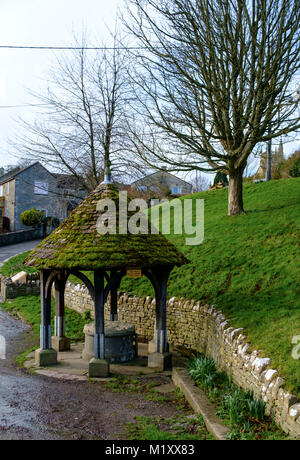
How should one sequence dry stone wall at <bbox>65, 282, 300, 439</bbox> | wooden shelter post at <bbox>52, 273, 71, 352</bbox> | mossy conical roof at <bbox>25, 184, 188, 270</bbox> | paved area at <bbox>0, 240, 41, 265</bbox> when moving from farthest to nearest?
paved area at <bbox>0, 240, 41, 265</bbox> < wooden shelter post at <bbox>52, 273, 71, 352</bbox> < mossy conical roof at <bbox>25, 184, 188, 270</bbox> < dry stone wall at <bbox>65, 282, 300, 439</bbox>

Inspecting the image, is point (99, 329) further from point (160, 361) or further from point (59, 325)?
point (59, 325)

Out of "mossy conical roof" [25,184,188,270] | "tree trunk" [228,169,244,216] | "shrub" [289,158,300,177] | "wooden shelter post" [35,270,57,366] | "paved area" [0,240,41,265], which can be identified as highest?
"shrub" [289,158,300,177]

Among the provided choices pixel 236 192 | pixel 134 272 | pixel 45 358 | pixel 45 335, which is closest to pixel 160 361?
pixel 134 272

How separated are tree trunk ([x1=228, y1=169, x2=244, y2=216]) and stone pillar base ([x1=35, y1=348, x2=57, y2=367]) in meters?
9.30

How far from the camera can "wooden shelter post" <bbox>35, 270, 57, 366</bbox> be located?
9.51m

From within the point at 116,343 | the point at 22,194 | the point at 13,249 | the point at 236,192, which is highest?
the point at 22,194

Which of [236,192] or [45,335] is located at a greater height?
[236,192]

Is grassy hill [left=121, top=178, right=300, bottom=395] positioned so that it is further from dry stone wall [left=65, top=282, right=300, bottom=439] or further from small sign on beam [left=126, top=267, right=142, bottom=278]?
small sign on beam [left=126, top=267, right=142, bottom=278]

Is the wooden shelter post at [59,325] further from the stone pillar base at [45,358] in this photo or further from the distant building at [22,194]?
the distant building at [22,194]

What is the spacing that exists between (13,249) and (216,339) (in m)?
22.8

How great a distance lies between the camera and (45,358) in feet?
31.2

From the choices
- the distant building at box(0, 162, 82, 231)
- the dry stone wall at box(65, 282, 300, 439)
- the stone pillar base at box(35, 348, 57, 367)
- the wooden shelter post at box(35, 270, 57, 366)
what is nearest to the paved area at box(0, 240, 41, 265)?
the distant building at box(0, 162, 82, 231)
